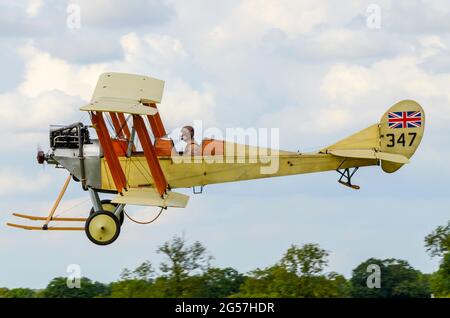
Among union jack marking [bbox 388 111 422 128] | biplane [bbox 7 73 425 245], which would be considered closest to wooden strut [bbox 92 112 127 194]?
biplane [bbox 7 73 425 245]

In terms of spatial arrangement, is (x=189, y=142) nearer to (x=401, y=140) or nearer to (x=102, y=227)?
(x=102, y=227)

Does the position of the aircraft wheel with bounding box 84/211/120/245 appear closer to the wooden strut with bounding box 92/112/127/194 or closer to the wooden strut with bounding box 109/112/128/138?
the wooden strut with bounding box 92/112/127/194

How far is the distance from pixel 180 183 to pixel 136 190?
78cm

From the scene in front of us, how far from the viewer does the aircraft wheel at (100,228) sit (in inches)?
784

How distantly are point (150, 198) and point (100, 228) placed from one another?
100 cm

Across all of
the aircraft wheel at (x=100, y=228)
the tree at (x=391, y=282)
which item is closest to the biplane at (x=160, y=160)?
the aircraft wheel at (x=100, y=228)

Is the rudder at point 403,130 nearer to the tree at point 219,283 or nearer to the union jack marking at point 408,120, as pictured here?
the union jack marking at point 408,120

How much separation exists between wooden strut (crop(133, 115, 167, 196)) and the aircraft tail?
2894 millimetres

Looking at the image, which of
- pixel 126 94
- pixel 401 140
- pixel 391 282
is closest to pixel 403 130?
pixel 401 140

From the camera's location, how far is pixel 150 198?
1986 centimetres

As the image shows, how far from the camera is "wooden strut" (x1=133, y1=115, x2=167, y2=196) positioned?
19.5 metres
